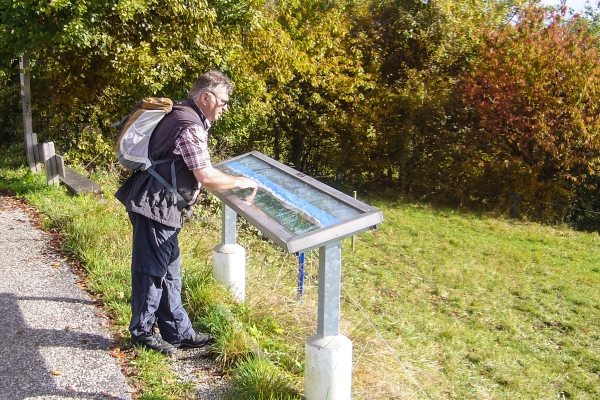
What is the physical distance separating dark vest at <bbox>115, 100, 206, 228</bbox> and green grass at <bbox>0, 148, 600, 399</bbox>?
95 centimetres

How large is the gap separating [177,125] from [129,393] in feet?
5.17

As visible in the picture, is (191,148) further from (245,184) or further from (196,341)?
(196,341)

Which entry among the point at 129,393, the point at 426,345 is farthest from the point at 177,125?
the point at 426,345

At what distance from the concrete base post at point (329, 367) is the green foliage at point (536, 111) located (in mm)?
12819

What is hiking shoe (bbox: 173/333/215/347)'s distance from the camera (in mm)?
3928


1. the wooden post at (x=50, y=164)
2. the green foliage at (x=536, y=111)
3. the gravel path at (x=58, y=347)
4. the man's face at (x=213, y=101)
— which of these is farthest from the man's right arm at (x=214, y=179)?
the green foliage at (x=536, y=111)

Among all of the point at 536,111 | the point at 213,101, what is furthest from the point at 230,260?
the point at 536,111

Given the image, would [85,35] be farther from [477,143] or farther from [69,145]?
[477,143]

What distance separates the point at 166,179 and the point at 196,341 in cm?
114

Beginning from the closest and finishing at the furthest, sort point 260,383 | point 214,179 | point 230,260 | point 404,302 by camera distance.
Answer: point 260,383
point 214,179
point 230,260
point 404,302

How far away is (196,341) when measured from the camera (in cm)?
394

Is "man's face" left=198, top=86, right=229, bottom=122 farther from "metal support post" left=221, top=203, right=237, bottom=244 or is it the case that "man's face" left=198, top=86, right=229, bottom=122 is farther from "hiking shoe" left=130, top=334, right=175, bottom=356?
"hiking shoe" left=130, top=334, right=175, bottom=356

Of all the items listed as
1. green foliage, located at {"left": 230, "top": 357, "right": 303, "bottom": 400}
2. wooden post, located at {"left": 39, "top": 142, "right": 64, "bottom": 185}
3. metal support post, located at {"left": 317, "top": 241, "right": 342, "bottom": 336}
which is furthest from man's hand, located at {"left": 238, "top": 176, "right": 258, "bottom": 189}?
wooden post, located at {"left": 39, "top": 142, "right": 64, "bottom": 185}

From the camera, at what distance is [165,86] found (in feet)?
37.4
